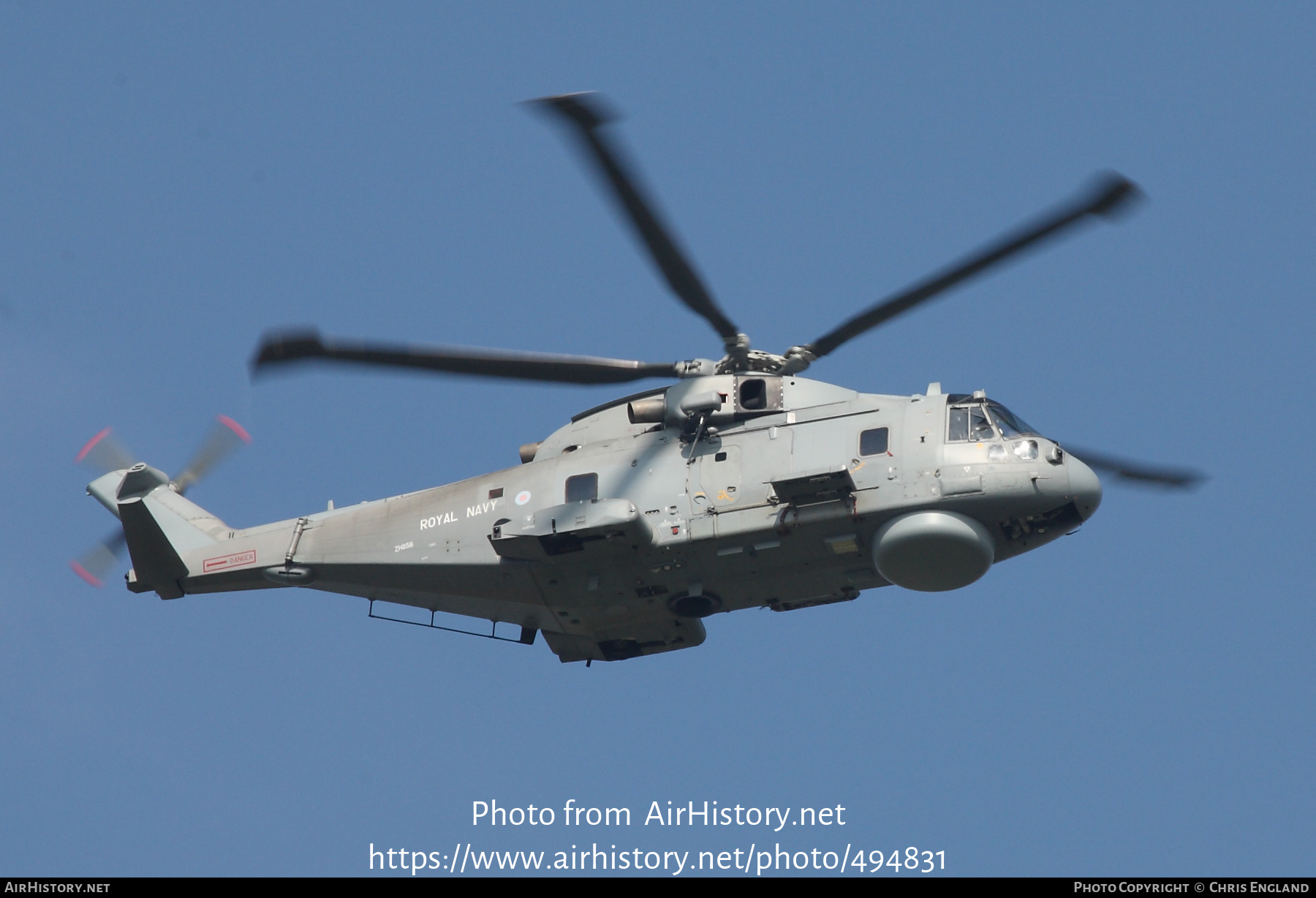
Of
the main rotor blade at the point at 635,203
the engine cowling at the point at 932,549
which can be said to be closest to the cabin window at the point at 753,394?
the main rotor blade at the point at 635,203

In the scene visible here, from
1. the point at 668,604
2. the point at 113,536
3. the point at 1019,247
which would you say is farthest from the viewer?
the point at 113,536

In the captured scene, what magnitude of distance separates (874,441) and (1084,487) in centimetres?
348

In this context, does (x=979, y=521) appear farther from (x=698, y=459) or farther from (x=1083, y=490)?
(x=698, y=459)

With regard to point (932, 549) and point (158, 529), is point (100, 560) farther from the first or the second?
point (932, 549)

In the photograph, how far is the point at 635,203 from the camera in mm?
23719

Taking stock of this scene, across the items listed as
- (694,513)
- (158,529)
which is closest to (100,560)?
(158,529)

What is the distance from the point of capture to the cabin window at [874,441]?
26969mm

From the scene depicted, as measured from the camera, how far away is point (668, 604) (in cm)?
2844

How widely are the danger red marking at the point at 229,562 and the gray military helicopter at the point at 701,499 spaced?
0.14 m

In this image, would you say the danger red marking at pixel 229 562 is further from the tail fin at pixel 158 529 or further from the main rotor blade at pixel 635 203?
the main rotor blade at pixel 635 203

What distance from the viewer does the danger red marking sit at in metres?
31.2
